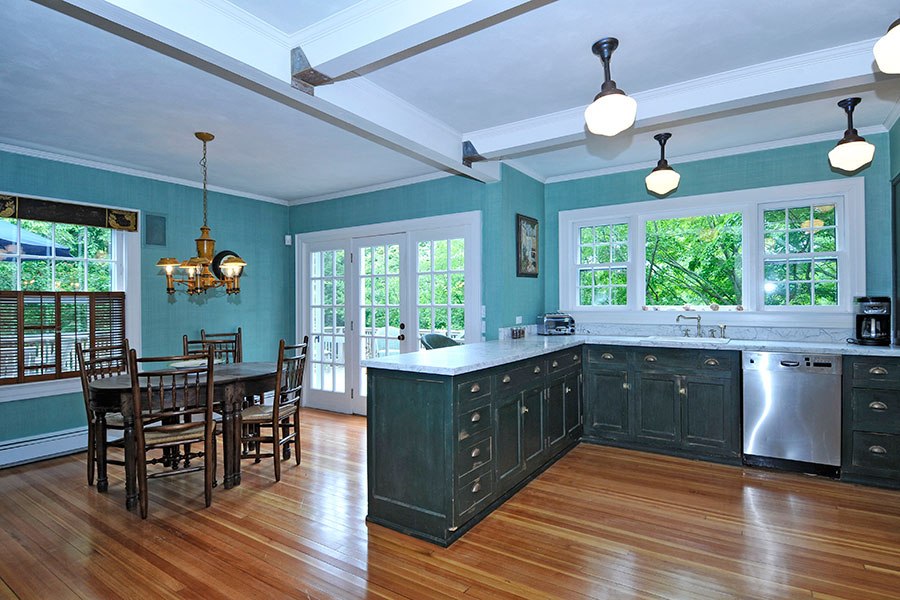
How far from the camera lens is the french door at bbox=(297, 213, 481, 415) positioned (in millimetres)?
4836

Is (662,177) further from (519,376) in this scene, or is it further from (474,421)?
(474,421)

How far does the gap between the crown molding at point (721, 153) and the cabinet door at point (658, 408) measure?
2.01 metres

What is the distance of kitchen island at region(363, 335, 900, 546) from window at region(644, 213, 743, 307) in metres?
0.91

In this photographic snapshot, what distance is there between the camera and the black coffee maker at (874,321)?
3.51m

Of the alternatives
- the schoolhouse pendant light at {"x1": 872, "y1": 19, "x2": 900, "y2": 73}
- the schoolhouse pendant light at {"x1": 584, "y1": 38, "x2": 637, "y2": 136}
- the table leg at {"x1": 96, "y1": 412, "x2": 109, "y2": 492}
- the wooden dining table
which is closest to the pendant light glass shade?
the schoolhouse pendant light at {"x1": 584, "y1": 38, "x2": 637, "y2": 136}

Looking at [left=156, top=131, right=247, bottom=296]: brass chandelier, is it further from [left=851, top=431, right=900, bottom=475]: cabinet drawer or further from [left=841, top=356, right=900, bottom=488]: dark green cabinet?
[left=851, top=431, right=900, bottom=475]: cabinet drawer

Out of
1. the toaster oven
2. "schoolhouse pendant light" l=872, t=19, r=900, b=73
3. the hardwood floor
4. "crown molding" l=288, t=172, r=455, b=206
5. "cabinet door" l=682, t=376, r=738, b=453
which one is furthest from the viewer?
"crown molding" l=288, t=172, r=455, b=206

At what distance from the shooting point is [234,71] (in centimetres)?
244

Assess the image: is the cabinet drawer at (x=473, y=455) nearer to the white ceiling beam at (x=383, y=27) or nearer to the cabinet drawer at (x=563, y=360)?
the cabinet drawer at (x=563, y=360)

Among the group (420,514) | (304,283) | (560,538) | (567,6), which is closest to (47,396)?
(304,283)

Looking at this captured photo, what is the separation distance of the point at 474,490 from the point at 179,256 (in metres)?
4.01

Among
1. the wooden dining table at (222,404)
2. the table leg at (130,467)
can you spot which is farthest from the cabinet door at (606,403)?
the table leg at (130,467)

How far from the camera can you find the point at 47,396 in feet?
13.6

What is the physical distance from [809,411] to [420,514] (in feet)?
9.34
